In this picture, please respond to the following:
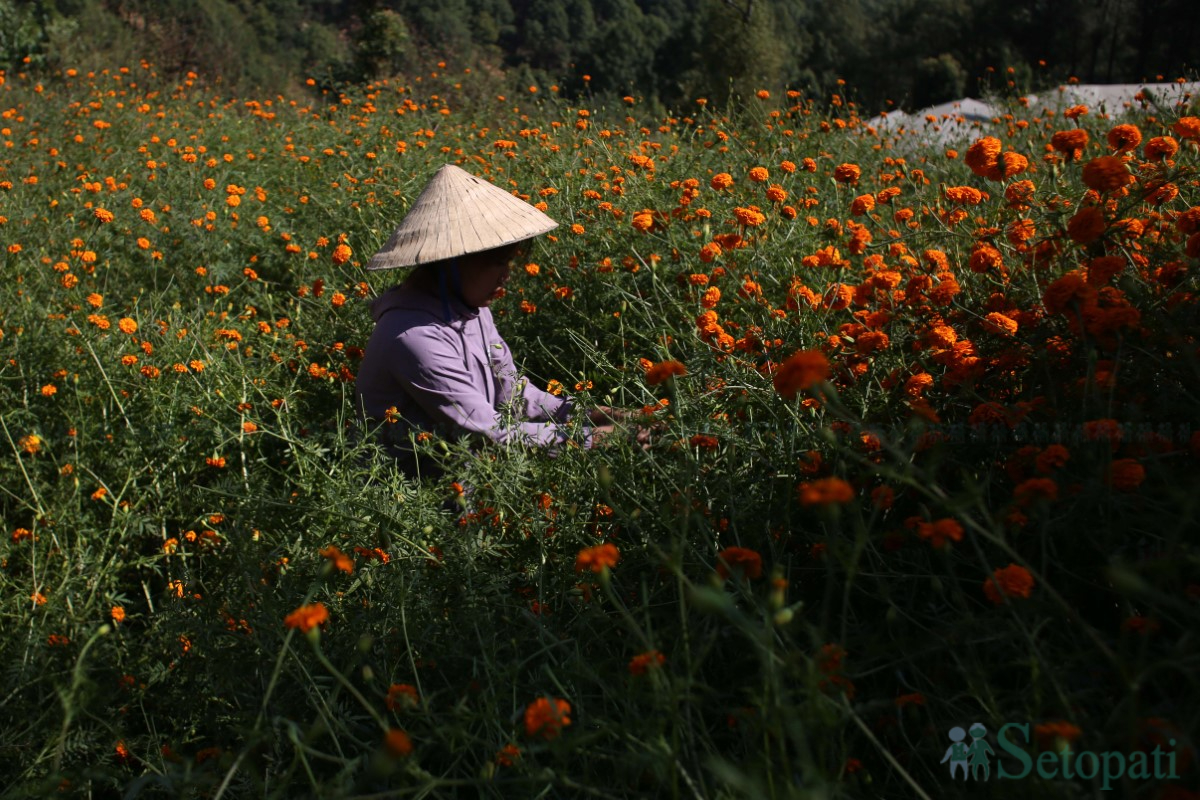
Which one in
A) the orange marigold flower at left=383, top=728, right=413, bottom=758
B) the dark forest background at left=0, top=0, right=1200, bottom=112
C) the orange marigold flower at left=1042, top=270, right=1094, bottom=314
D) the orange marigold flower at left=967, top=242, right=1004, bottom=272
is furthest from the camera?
the dark forest background at left=0, top=0, right=1200, bottom=112

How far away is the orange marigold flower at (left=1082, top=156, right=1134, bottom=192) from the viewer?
6.17 feet

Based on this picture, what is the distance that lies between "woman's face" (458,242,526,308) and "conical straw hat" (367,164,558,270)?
78mm

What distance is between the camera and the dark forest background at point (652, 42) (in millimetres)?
15094

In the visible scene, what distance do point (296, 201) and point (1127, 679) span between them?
16.6ft

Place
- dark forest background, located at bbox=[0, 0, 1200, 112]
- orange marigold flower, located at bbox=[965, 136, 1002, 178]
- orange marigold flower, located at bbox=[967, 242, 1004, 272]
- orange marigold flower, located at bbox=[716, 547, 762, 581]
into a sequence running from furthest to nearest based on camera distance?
dark forest background, located at bbox=[0, 0, 1200, 112] → orange marigold flower, located at bbox=[965, 136, 1002, 178] → orange marigold flower, located at bbox=[967, 242, 1004, 272] → orange marigold flower, located at bbox=[716, 547, 762, 581]

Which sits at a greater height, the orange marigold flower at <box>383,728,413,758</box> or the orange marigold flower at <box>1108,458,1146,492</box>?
the orange marigold flower at <box>1108,458,1146,492</box>

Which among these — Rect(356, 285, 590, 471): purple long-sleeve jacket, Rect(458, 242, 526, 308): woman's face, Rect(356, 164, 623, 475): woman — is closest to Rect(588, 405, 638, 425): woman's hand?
Rect(356, 164, 623, 475): woman

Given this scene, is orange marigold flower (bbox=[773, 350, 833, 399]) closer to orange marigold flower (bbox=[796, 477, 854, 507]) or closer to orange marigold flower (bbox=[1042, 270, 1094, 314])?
orange marigold flower (bbox=[796, 477, 854, 507])

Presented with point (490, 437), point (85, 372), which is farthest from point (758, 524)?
point (85, 372)

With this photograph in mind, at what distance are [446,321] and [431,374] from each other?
22 cm

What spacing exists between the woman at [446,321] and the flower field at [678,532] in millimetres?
266

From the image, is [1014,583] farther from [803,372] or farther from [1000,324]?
[1000,324]

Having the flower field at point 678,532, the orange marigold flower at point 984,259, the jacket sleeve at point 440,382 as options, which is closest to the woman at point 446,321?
the jacket sleeve at point 440,382

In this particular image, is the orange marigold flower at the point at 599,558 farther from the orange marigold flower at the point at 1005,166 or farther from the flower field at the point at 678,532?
the orange marigold flower at the point at 1005,166
